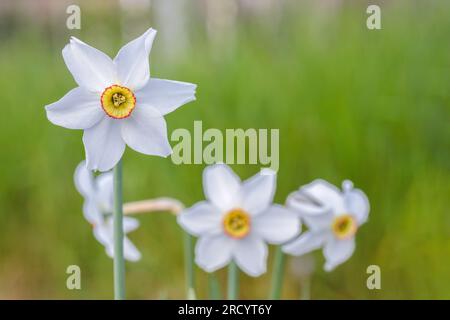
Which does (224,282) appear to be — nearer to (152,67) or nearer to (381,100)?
(381,100)

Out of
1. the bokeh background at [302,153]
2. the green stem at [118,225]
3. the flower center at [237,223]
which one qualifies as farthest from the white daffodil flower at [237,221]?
the bokeh background at [302,153]

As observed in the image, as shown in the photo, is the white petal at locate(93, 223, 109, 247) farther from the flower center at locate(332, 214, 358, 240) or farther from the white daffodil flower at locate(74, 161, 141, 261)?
the flower center at locate(332, 214, 358, 240)

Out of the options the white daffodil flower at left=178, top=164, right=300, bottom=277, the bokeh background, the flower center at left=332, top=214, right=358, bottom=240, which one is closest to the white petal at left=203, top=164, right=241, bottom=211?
the white daffodil flower at left=178, top=164, right=300, bottom=277

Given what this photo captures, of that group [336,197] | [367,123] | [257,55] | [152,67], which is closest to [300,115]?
[367,123]

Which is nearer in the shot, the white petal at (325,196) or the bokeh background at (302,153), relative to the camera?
the white petal at (325,196)

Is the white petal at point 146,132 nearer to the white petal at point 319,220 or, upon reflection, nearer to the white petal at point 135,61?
the white petal at point 135,61

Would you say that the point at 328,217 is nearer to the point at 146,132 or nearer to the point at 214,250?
the point at 214,250
